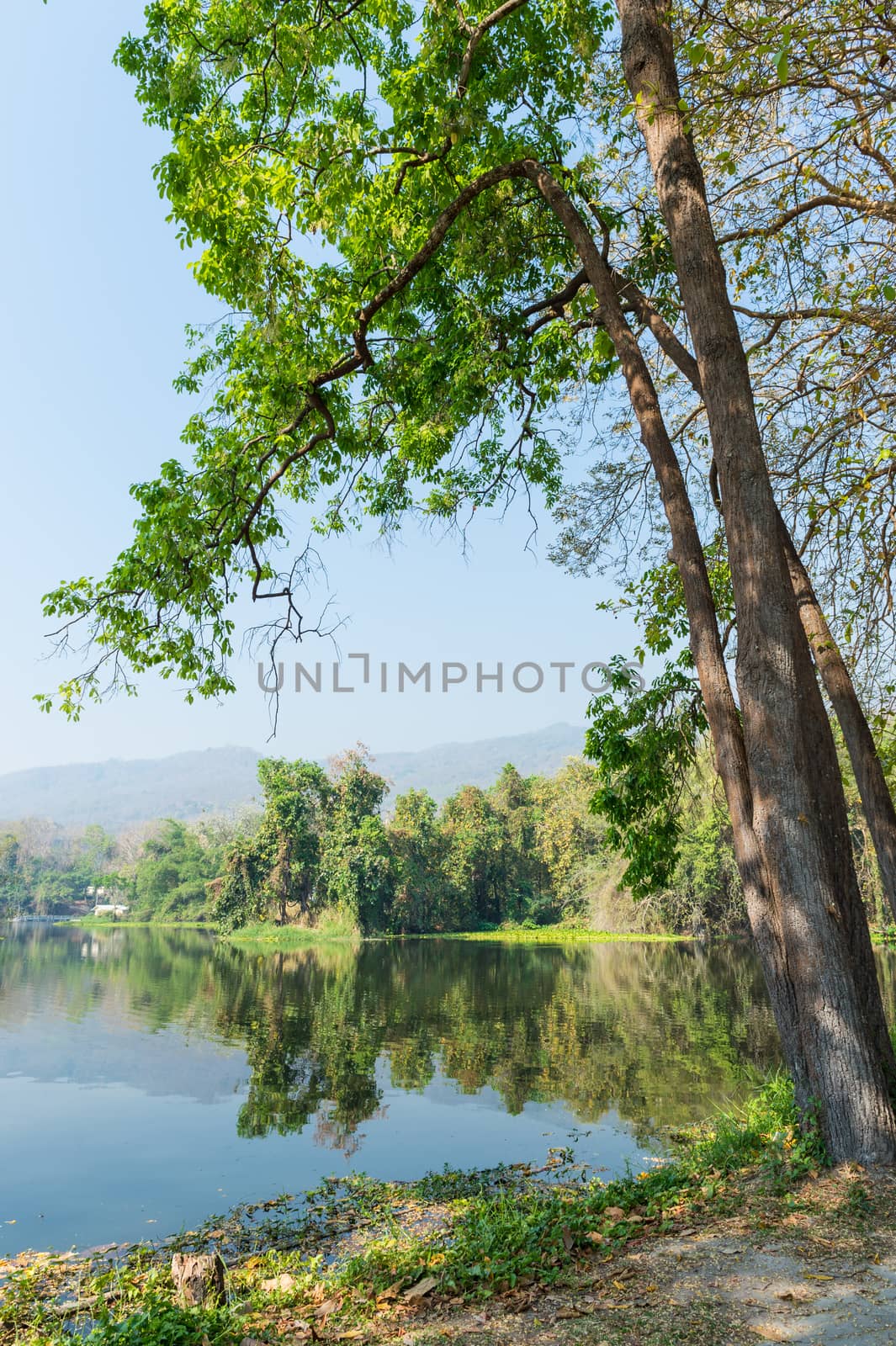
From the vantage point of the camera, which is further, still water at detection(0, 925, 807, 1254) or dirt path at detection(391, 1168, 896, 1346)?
still water at detection(0, 925, 807, 1254)

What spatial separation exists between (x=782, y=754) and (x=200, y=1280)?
4.23 m

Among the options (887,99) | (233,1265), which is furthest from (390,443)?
(233,1265)

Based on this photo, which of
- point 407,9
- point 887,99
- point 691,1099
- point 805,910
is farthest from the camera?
point 691,1099

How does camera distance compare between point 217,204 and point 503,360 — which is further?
point 503,360

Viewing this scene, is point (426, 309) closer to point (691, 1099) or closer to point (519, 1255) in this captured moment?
point (519, 1255)

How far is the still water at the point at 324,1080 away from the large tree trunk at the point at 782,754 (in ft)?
12.0

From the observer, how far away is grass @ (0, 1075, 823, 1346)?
380 centimetres

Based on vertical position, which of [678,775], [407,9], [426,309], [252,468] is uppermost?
[407,9]

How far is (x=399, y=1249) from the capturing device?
16.3 ft

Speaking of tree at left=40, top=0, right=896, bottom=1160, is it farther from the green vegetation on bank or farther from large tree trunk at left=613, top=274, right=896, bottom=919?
the green vegetation on bank

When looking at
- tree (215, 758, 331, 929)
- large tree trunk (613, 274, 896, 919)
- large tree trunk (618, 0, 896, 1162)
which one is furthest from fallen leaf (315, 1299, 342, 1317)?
tree (215, 758, 331, 929)

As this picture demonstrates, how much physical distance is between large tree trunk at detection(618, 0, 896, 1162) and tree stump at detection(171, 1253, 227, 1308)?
3.33 meters

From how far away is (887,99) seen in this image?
5441 millimetres

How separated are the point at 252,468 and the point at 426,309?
102 inches
